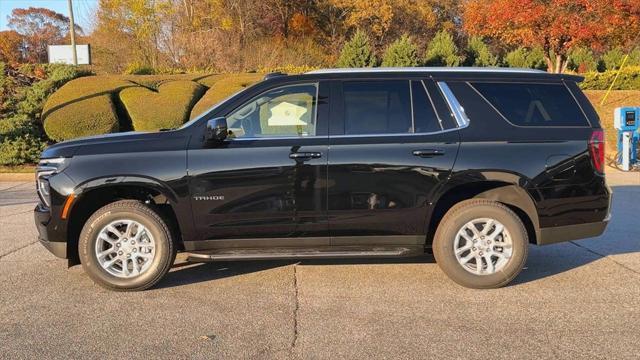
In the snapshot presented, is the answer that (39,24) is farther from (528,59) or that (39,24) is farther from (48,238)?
(48,238)

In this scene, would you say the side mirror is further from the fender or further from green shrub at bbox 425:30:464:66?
green shrub at bbox 425:30:464:66

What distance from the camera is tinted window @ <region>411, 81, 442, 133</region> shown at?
4836 mm

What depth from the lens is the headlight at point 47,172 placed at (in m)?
4.69

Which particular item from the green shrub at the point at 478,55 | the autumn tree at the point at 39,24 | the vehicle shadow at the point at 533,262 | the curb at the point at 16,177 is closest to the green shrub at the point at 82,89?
the curb at the point at 16,177

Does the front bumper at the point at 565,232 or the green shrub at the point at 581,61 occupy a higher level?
the green shrub at the point at 581,61

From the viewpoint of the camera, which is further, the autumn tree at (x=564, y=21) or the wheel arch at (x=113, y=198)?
the autumn tree at (x=564, y=21)

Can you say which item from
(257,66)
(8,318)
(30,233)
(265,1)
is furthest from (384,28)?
(8,318)

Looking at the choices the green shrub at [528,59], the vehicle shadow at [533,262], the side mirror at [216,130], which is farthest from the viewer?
the green shrub at [528,59]

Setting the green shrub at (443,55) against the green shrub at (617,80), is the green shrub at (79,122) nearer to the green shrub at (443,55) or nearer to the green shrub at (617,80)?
the green shrub at (443,55)

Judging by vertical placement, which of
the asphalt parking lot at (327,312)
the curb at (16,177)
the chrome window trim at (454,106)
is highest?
the chrome window trim at (454,106)

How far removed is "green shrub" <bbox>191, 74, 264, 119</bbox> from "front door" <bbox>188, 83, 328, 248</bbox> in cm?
986

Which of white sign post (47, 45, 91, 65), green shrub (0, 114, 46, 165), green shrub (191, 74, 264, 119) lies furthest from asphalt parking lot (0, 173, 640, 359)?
white sign post (47, 45, 91, 65)

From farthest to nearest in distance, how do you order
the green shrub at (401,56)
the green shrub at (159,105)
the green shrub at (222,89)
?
the green shrub at (401,56)
the green shrub at (222,89)
the green shrub at (159,105)

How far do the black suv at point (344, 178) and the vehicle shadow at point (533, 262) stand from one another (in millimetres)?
536
